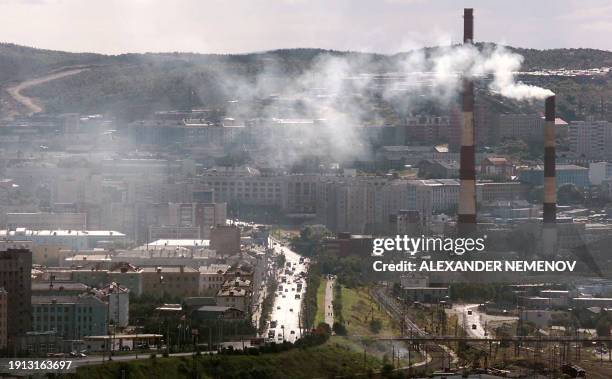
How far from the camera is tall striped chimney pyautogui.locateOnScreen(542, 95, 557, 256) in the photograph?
178 feet

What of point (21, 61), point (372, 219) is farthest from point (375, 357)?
point (21, 61)

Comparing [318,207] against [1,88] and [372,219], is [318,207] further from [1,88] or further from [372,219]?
[1,88]

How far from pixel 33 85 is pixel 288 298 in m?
51.7

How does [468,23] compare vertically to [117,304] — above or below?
above

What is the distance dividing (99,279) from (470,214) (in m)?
11.8

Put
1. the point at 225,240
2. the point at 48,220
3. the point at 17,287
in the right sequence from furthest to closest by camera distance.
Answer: the point at 48,220 → the point at 225,240 → the point at 17,287

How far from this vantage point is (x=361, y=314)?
42531mm

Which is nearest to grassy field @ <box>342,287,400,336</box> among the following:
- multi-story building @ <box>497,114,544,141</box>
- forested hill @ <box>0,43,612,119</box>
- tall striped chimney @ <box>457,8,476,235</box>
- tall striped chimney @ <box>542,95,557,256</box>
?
tall striped chimney @ <box>457,8,476,235</box>

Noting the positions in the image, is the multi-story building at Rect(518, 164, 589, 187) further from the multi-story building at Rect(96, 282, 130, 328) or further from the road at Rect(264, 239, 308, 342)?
the multi-story building at Rect(96, 282, 130, 328)

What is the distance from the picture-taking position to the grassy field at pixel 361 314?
40.3 meters

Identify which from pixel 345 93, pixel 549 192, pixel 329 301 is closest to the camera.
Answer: pixel 329 301

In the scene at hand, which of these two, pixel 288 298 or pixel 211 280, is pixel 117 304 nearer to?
pixel 211 280

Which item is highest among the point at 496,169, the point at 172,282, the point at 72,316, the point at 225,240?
the point at 496,169

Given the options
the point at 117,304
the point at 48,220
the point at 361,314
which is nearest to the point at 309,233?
the point at 48,220
